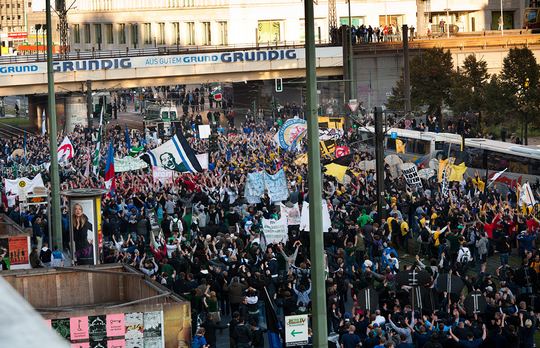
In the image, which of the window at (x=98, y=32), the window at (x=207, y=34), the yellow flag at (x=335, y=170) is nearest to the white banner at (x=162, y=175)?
the yellow flag at (x=335, y=170)

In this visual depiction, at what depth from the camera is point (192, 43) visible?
108688 mm

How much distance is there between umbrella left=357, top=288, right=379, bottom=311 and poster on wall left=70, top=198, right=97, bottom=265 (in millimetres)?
5030

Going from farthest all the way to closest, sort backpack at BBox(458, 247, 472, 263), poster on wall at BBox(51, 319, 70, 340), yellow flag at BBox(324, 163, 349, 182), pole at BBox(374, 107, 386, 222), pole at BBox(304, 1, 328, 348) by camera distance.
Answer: yellow flag at BBox(324, 163, 349, 182), pole at BBox(374, 107, 386, 222), backpack at BBox(458, 247, 472, 263), poster on wall at BBox(51, 319, 70, 340), pole at BBox(304, 1, 328, 348)

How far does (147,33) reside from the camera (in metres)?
111

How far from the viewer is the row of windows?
10838cm

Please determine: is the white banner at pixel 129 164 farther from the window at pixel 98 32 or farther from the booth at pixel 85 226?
the window at pixel 98 32

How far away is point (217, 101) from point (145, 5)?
26376mm

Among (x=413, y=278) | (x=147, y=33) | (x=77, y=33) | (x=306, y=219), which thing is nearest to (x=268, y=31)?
(x=147, y=33)

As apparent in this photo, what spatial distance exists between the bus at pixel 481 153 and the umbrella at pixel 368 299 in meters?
18.1

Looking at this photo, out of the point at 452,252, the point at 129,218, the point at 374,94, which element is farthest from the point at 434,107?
the point at 452,252

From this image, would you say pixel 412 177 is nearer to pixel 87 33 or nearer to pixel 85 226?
pixel 85 226

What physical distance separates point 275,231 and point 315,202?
46.7 ft

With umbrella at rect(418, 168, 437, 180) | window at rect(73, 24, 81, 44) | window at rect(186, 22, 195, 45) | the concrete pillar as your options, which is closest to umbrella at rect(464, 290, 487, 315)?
umbrella at rect(418, 168, 437, 180)

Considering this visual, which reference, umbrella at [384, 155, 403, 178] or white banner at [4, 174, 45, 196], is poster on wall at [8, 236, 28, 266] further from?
umbrella at [384, 155, 403, 178]
